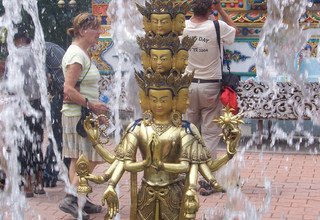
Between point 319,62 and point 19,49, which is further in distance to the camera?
point 319,62

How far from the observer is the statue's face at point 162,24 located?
392 centimetres

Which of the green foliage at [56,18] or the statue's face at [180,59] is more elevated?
the statue's face at [180,59]

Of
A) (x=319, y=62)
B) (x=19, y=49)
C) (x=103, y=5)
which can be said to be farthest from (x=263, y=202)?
(x=103, y=5)

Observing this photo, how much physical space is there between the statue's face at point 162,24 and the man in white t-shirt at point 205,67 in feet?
7.69

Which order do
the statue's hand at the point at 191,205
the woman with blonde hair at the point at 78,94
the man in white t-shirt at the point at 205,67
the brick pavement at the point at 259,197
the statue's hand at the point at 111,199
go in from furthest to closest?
the man in white t-shirt at the point at 205,67, the brick pavement at the point at 259,197, the woman with blonde hair at the point at 78,94, the statue's hand at the point at 111,199, the statue's hand at the point at 191,205

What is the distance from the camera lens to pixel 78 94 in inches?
220

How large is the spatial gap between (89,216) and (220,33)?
76.2 inches

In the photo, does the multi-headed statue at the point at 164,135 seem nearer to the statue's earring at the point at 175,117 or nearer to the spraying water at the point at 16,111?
the statue's earring at the point at 175,117

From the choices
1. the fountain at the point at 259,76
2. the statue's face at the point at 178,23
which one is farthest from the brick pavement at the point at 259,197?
the statue's face at the point at 178,23

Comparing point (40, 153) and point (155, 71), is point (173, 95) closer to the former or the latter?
point (155, 71)

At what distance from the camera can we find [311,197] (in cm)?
640

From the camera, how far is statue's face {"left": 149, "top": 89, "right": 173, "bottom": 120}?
12.9 feet

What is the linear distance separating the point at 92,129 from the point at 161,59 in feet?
1.80

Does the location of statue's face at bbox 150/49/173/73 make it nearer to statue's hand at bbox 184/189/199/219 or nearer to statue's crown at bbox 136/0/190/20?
statue's crown at bbox 136/0/190/20
